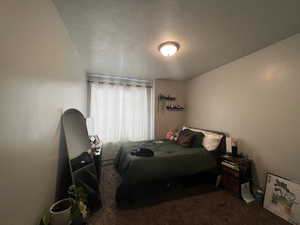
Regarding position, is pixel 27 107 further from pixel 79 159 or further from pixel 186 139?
pixel 186 139

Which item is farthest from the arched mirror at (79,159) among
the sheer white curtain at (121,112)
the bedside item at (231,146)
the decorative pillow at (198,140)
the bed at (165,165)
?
the bedside item at (231,146)

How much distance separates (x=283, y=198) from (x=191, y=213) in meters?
1.29

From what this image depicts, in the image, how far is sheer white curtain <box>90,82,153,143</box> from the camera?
350 cm

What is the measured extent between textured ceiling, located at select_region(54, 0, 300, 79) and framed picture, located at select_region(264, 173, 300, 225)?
2131 mm

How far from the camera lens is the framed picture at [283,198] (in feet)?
5.16

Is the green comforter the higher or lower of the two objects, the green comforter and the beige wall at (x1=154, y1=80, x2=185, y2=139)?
the lower

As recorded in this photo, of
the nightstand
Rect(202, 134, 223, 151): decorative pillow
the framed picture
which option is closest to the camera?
the framed picture

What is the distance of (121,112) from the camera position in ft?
12.3

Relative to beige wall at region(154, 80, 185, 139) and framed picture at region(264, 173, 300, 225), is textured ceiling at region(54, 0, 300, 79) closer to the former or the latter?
beige wall at region(154, 80, 185, 139)

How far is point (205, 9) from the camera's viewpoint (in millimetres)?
1334

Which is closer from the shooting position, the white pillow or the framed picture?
the framed picture

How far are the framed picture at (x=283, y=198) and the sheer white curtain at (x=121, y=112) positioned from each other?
284cm

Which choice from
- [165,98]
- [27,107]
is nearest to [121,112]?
[165,98]

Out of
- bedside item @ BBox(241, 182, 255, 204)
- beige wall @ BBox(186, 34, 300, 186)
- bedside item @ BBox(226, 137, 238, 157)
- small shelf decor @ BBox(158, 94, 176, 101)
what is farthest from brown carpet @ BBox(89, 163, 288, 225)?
small shelf decor @ BBox(158, 94, 176, 101)
